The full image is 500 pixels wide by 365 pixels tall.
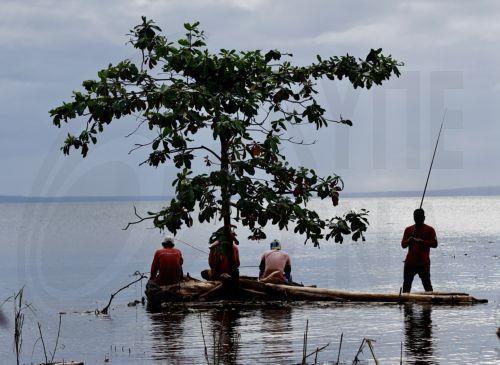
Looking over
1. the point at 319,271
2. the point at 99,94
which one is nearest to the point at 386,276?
the point at 319,271

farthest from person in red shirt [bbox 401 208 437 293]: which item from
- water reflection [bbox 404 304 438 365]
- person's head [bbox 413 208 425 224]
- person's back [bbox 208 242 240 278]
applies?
person's back [bbox 208 242 240 278]

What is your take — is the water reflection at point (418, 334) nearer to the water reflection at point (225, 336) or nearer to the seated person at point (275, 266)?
the water reflection at point (225, 336)

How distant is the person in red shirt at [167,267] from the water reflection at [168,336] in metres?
0.91

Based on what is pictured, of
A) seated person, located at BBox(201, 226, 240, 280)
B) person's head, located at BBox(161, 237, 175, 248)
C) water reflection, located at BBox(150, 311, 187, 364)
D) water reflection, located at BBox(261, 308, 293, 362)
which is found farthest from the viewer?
person's head, located at BBox(161, 237, 175, 248)

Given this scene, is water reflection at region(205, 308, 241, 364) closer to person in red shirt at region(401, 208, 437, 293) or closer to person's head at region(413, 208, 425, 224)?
person in red shirt at region(401, 208, 437, 293)

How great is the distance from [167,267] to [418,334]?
23.8 feet

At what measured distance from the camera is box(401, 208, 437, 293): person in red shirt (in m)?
20.8

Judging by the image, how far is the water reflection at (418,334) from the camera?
13.7m

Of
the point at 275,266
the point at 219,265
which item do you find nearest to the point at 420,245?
the point at 275,266

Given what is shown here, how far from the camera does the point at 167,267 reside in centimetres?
2120

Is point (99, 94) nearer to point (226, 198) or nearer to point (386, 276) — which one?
point (226, 198)

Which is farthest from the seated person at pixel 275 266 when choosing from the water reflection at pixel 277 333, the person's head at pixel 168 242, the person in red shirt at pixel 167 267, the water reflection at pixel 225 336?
the person's head at pixel 168 242

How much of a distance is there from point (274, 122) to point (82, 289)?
70.3 ft

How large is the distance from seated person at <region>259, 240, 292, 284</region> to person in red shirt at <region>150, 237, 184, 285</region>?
208 cm
